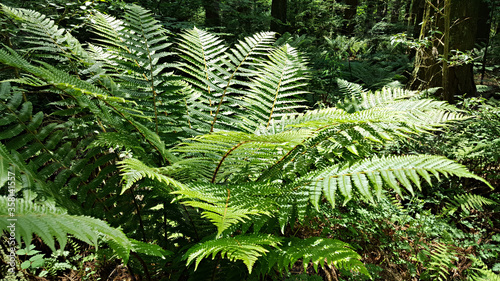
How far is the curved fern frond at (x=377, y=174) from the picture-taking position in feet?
2.75

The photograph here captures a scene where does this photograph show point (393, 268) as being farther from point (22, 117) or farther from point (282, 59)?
point (22, 117)

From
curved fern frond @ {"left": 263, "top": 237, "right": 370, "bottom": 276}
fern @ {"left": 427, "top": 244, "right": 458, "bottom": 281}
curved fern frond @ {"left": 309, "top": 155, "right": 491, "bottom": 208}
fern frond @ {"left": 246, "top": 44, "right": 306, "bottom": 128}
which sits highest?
fern frond @ {"left": 246, "top": 44, "right": 306, "bottom": 128}

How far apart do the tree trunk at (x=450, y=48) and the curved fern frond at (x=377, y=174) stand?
2643 millimetres

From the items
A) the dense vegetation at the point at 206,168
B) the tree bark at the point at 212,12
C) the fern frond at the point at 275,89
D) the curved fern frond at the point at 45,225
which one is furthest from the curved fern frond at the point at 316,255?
the tree bark at the point at 212,12

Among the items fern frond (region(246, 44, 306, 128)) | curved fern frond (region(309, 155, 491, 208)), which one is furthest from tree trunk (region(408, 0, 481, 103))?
curved fern frond (region(309, 155, 491, 208))

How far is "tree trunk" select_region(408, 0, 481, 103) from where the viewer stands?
10.5ft

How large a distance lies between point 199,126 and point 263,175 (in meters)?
0.49

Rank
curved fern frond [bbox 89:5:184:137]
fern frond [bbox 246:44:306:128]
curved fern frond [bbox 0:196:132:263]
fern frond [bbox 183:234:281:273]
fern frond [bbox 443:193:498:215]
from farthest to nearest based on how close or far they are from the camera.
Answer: fern frond [bbox 443:193:498:215] < fern frond [bbox 246:44:306:128] < curved fern frond [bbox 89:5:184:137] < fern frond [bbox 183:234:281:273] < curved fern frond [bbox 0:196:132:263]

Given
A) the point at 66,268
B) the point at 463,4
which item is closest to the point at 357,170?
the point at 66,268

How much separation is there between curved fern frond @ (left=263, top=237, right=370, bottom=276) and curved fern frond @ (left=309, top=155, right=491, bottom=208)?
7.2 inches

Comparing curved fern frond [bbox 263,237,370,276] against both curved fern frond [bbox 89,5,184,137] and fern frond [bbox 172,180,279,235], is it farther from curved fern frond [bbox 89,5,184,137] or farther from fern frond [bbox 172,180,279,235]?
curved fern frond [bbox 89,5,184,137]

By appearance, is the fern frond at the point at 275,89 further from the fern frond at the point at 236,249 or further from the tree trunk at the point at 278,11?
the tree trunk at the point at 278,11

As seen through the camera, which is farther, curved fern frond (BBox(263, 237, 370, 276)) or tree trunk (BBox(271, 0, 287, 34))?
tree trunk (BBox(271, 0, 287, 34))

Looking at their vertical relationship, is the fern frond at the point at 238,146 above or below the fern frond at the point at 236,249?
above
